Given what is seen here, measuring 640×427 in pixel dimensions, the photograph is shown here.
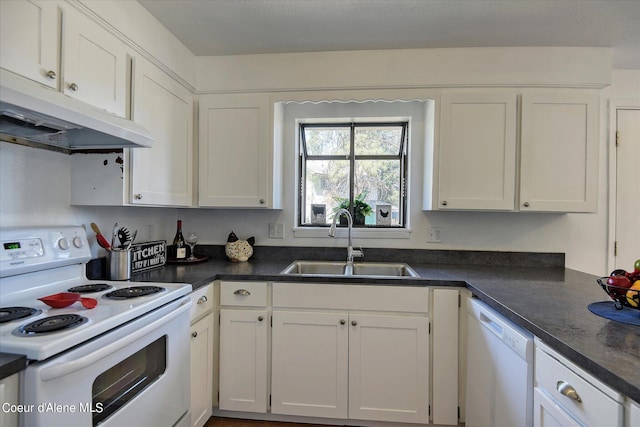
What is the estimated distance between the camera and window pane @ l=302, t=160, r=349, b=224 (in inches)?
102

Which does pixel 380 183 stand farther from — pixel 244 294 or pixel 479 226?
pixel 244 294

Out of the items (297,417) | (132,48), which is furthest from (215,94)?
(297,417)

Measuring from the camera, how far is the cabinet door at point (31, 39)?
1.03 m

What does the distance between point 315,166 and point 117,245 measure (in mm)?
1540

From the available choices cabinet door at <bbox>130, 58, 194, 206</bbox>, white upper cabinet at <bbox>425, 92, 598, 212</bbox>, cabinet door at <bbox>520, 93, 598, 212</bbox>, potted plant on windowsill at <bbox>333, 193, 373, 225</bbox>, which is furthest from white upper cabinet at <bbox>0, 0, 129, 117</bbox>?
cabinet door at <bbox>520, 93, 598, 212</bbox>

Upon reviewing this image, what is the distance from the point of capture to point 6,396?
749 mm

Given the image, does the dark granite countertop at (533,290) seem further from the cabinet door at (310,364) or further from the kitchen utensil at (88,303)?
the kitchen utensil at (88,303)

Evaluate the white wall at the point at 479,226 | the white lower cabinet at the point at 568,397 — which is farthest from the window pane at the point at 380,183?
the white lower cabinet at the point at 568,397

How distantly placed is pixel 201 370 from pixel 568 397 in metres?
1.62

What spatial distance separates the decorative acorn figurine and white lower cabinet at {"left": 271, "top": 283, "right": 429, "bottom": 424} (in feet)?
1.85

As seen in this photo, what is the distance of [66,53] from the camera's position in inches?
48.2

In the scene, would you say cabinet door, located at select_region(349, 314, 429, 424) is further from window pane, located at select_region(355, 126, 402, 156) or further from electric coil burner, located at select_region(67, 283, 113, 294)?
window pane, located at select_region(355, 126, 402, 156)

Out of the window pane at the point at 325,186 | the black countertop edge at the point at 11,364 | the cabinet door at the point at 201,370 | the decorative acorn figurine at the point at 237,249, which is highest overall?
the window pane at the point at 325,186

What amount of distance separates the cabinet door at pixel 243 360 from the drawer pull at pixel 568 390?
137cm
